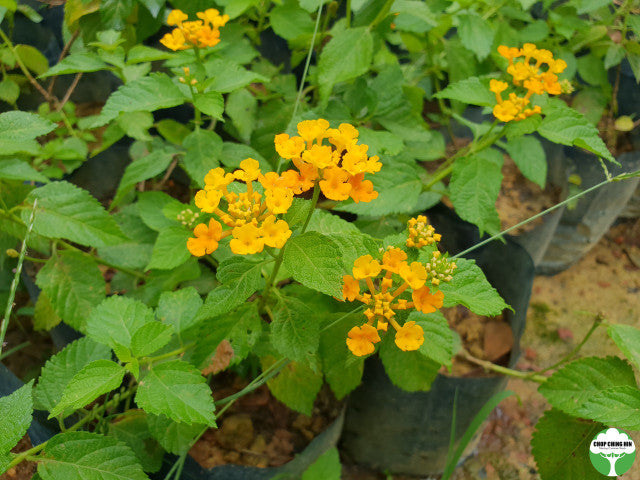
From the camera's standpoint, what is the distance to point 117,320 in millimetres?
967

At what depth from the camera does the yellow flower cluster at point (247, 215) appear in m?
0.69

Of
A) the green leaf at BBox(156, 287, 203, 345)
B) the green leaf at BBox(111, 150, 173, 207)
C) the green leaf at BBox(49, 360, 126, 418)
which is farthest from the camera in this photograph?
the green leaf at BBox(111, 150, 173, 207)

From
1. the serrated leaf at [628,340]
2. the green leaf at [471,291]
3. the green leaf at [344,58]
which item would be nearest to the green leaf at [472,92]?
the green leaf at [344,58]

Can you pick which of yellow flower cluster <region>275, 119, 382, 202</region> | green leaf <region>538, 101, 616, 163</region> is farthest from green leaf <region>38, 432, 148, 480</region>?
green leaf <region>538, 101, 616, 163</region>

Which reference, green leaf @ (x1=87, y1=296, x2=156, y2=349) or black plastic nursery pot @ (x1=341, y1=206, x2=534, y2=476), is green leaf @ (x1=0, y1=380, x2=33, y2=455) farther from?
black plastic nursery pot @ (x1=341, y1=206, x2=534, y2=476)

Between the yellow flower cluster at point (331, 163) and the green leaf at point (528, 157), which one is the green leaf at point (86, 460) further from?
the green leaf at point (528, 157)

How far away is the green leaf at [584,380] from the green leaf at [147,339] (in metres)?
0.84

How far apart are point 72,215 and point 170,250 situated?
21 cm

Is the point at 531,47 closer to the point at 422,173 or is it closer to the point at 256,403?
the point at 422,173

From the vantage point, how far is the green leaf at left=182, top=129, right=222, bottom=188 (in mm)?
1204

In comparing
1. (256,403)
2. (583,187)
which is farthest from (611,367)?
(583,187)

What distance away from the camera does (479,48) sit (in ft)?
4.76

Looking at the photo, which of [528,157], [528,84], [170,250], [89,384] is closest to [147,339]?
[89,384]

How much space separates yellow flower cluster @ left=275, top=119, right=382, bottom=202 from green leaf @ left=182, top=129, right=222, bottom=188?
19.3 inches
